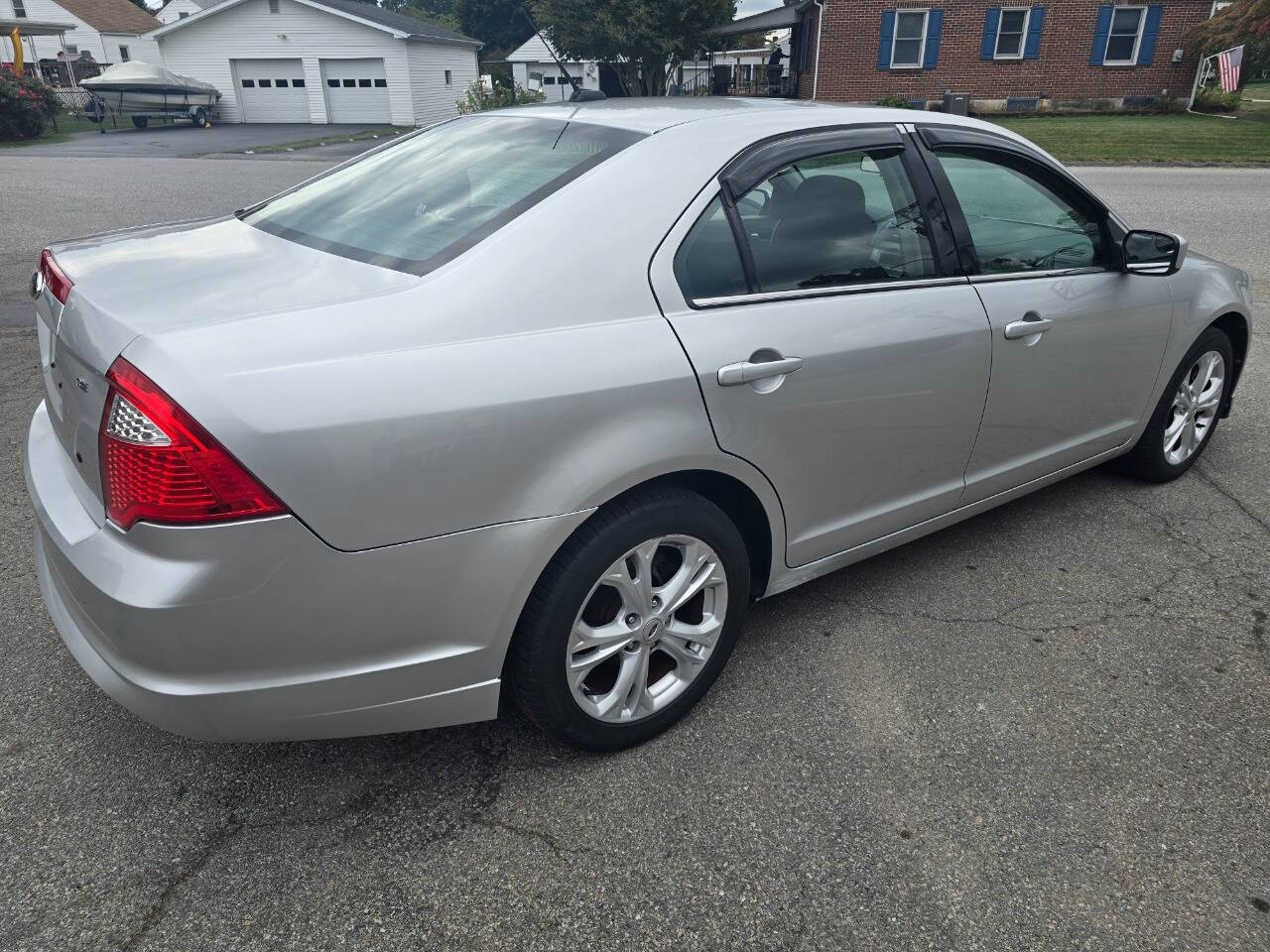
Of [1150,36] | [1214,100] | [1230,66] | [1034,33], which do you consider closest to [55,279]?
[1034,33]

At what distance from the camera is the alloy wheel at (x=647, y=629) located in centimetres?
229

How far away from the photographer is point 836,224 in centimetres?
273

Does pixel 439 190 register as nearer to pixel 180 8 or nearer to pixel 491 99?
pixel 491 99

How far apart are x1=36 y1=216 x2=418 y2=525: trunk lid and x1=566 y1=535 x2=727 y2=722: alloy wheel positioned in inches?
34.8

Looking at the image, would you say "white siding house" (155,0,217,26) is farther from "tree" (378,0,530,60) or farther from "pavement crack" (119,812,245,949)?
"pavement crack" (119,812,245,949)

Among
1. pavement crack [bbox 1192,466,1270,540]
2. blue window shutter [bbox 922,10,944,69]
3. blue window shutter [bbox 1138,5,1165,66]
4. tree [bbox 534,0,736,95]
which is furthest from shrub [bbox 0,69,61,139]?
blue window shutter [bbox 1138,5,1165,66]

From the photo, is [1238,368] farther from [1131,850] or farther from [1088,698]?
[1131,850]

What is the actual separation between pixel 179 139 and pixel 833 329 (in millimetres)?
28934

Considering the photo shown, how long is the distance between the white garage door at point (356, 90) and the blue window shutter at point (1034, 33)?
2181 centimetres

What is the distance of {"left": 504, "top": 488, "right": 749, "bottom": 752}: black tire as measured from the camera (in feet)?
7.02

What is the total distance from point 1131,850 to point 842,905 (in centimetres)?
73

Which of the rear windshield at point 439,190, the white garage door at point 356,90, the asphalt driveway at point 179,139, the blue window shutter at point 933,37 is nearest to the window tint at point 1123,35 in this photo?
the blue window shutter at point 933,37

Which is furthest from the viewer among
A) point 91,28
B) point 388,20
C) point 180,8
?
point 180,8

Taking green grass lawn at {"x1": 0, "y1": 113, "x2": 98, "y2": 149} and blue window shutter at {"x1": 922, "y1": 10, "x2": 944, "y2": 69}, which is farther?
blue window shutter at {"x1": 922, "y1": 10, "x2": 944, "y2": 69}
